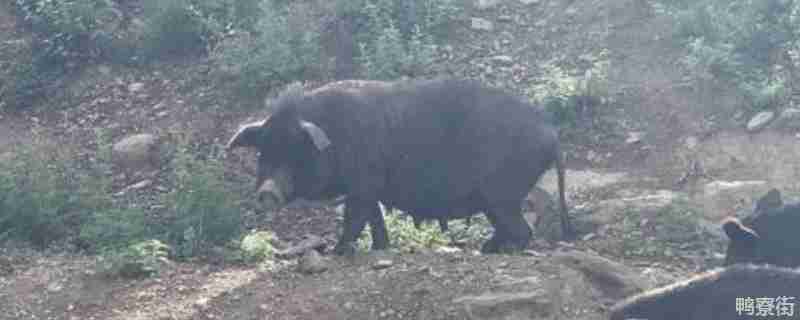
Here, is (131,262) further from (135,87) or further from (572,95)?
(135,87)

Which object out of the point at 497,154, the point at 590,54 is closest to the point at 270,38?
the point at 590,54

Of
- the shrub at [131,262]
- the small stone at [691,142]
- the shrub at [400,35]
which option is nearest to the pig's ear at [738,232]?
the small stone at [691,142]

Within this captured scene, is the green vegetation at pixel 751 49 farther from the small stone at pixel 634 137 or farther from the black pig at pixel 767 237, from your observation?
the black pig at pixel 767 237

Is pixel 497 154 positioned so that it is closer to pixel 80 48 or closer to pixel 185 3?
pixel 185 3

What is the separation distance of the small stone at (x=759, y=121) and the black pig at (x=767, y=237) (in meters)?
2.45

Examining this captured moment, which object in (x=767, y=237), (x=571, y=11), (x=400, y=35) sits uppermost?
(x=571, y=11)

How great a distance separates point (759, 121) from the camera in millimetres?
10531

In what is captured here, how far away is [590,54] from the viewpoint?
12312 millimetres

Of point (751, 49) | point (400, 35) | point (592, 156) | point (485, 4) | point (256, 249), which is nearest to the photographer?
point (256, 249)

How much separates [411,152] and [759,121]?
3.41 metres

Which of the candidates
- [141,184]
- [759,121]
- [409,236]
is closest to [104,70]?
[141,184]

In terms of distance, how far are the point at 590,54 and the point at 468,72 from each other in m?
1.22

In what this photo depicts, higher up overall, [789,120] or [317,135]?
[317,135]

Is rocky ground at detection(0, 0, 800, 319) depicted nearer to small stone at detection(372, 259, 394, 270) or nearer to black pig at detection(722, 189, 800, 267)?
small stone at detection(372, 259, 394, 270)
